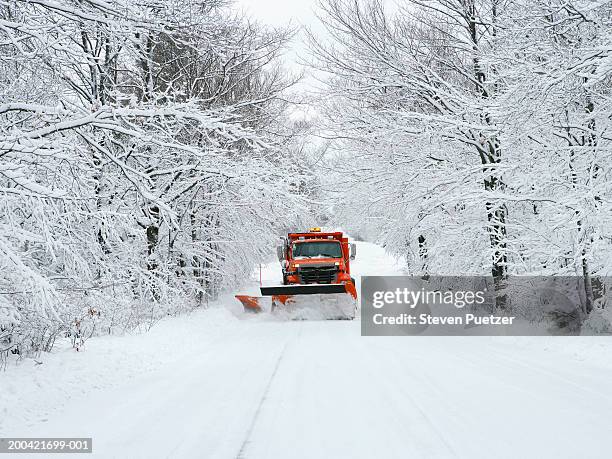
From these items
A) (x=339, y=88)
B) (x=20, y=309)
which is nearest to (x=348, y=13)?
(x=339, y=88)

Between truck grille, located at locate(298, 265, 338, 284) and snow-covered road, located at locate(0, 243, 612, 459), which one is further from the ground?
truck grille, located at locate(298, 265, 338, 284)

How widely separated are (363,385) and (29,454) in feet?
13.5

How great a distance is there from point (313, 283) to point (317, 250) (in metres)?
1.40

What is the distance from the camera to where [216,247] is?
22.0 m

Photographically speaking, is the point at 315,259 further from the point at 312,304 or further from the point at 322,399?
the point at 322,399

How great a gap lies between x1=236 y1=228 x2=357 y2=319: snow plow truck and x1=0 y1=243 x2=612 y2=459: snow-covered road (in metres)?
5.47

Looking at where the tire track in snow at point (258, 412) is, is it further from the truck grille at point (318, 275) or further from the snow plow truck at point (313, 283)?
the truck grille at point (318, 275)

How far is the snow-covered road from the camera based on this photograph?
16.9ft

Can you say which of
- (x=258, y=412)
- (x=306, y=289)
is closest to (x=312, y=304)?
(x=306, y=289)

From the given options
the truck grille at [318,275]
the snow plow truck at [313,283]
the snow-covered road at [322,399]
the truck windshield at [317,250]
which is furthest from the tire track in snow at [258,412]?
the truck windshield at [317,250]

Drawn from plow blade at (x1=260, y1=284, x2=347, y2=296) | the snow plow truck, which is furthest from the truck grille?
plow blade at (x1=260, y1=284, x2=347, y2=296)

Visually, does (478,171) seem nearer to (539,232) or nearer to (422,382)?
(539,232)

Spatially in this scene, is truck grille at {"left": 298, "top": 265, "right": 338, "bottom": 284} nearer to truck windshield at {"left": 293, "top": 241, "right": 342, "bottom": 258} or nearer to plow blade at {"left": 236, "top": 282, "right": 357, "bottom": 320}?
truck windshield at {"left": 293, "top": 241, "right": 342, "bottom": 258}

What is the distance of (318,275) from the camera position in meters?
19.0
